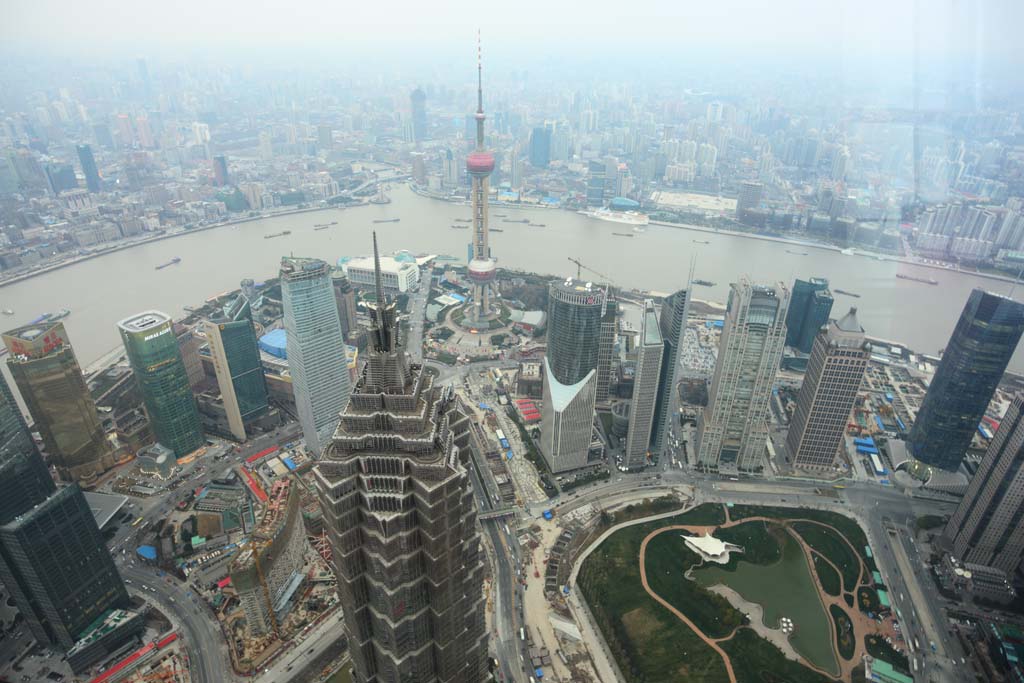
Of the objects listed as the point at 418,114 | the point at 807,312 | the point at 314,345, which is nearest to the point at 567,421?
the point at 314,345

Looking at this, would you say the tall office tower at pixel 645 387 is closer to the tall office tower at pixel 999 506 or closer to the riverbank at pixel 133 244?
the tall office tower at pixel 999 506

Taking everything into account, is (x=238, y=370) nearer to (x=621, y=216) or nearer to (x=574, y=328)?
(x=574, y=328)

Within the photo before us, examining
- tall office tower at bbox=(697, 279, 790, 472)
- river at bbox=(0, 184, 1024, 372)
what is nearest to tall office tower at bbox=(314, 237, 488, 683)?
tall office tower at bbox=(697, 279, 790, 472)

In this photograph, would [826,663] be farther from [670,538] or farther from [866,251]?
[866,251]

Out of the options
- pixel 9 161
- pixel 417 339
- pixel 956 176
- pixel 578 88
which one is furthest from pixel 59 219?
Result: pixel 578 88

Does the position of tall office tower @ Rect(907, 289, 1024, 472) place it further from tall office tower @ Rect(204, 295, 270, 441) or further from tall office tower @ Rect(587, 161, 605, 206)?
tall office tower @ Rect(587, 161, 605, 206)
